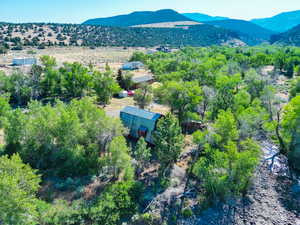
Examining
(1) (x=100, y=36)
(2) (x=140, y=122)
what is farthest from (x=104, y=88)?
A: (1) (x=100, y=36)

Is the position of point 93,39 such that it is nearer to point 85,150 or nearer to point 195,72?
point 195,72

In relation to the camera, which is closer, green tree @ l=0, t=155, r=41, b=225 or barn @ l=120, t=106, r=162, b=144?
green tree @ l=0, t=155, r=41, b=225

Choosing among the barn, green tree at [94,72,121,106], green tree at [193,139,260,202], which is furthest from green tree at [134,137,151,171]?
green tree at [94,72,121,106]

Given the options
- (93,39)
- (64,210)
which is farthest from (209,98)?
(93,39)

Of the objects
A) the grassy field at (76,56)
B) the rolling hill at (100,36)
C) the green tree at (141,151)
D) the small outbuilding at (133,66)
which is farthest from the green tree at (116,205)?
the rolling hill at (100,36)

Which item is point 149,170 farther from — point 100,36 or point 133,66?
point 100,36

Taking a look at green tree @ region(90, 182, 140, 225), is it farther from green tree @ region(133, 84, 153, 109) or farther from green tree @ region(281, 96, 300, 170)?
green tree @ region(133, 84, 153, 109)
